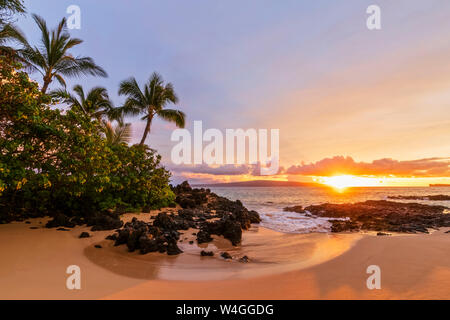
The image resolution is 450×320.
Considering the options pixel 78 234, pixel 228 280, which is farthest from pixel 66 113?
pixel 228 280

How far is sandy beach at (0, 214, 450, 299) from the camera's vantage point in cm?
354

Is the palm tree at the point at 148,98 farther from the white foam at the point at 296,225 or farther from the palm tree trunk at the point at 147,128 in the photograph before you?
the white foam at the point at 296,225

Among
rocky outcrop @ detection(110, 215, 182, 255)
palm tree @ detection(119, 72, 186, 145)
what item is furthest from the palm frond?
rocky outcrop @ detection(110, 215, 182, 255)

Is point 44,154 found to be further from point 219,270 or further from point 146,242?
point 219,270

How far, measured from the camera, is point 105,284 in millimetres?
3820

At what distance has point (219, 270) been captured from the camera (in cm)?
482

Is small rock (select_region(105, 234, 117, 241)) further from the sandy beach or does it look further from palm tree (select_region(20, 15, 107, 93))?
palm tree (select_region(20, 15, 107, 93))

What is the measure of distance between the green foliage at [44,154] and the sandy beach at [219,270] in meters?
1.74

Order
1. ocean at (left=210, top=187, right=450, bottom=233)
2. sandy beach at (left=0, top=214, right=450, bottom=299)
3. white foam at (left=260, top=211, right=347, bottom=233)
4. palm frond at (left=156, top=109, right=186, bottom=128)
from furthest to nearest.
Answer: palm frond at (left=156, top=109, right=186, bottom=128) → ocean at (left=210, top=187, right=450, bottom=233) → white foam at (left=260, top=211, right=347, bottom=233) → sandy beach at (left=0, top=214, right=450, bottom=299)

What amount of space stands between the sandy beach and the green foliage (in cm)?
174

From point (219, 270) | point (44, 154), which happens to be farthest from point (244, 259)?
point (44, 154)

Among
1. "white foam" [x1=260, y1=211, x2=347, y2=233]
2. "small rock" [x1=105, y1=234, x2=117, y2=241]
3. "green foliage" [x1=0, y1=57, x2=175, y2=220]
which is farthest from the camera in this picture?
"white foam" [x1=260, y1=211, x2=347, y2=233]

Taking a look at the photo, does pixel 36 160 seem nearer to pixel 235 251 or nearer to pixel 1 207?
pixel 1 207

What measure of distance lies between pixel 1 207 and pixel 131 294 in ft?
28.2
